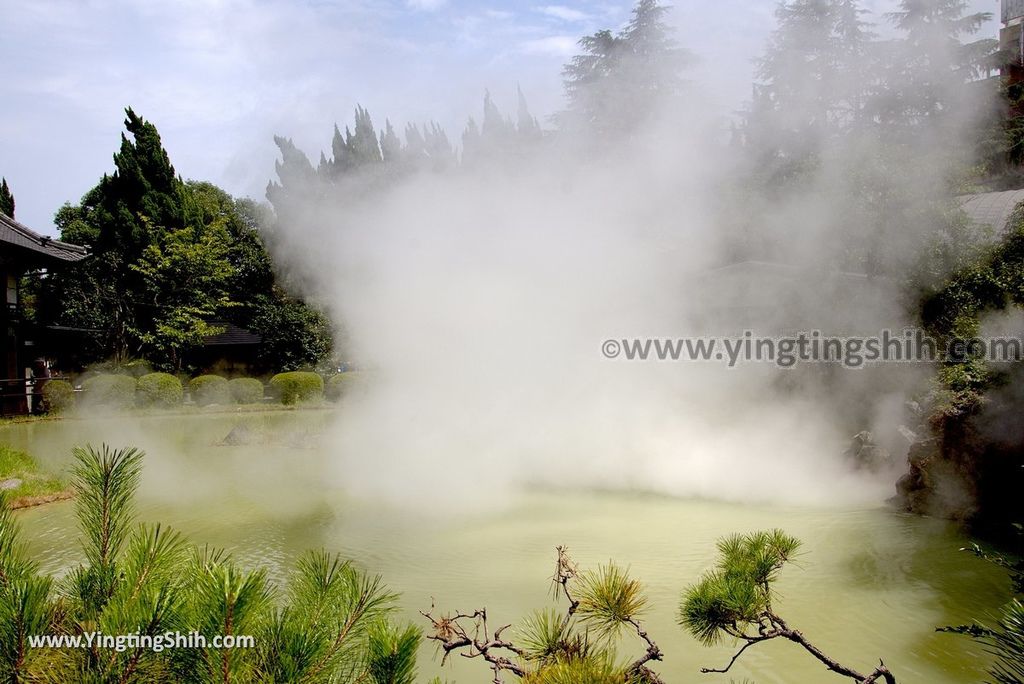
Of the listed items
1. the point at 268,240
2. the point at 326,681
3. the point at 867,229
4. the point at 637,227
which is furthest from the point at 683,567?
the point at 268,240

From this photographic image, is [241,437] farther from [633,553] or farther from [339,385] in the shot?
[633,553]

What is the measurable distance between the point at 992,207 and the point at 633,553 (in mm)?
11758

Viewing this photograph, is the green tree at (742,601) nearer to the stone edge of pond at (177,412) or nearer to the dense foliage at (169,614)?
the dense foliage at (169,614)

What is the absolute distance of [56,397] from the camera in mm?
21766

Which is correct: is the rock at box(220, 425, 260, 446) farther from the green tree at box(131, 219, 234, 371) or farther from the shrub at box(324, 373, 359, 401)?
the green tree at box(131, 219, 234, 371)

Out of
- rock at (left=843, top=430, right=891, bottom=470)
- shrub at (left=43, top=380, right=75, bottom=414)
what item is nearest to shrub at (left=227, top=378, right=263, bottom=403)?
shrub at (left=43, top=380, right=75, bottom=414)

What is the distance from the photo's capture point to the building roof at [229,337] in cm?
3253

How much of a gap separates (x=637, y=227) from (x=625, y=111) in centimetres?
182

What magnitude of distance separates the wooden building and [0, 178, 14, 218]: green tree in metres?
13.9

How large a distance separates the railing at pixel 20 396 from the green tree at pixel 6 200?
1629 centimetres

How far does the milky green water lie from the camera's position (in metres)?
3.85

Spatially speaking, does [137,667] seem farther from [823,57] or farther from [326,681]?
[823,57]

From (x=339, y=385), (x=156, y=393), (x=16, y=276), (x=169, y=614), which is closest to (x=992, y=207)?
→ (x=169, y=614)

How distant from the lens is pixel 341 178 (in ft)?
35.0
